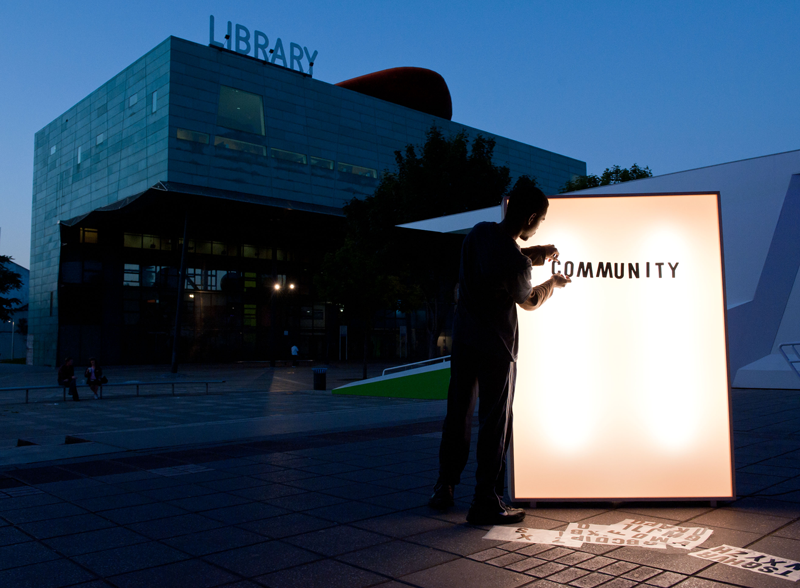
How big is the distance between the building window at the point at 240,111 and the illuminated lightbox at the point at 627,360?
3553 centimetres

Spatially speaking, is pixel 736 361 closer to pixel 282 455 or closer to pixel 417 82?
pixel 282 455

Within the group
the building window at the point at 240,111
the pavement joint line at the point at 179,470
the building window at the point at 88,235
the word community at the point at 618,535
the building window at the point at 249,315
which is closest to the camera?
the word community at the point at 618,535

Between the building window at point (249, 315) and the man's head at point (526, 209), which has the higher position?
the building window at point (249, 315)

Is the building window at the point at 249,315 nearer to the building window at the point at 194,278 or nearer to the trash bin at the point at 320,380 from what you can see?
the building window at the point at 194,278

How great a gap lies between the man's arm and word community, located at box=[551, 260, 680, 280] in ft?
1.23

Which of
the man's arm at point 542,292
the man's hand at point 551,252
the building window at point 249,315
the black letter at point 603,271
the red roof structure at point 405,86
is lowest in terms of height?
the man's arm at point 542,292

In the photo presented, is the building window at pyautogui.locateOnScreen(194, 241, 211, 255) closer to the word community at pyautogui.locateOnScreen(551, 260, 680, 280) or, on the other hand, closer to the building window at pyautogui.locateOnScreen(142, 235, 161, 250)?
the building window at pyautogui.locateOnScreen(142, 235, 161, 250)

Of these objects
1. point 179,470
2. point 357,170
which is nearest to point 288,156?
point 357,170

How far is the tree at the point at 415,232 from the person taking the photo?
80.6ft

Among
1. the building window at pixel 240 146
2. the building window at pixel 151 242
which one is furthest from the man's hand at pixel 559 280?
the building window at pixel 151 242

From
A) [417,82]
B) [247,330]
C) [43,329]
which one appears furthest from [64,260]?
[417,82]

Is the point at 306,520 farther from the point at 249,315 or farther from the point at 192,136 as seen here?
the point at 249,315

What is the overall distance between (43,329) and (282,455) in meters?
40.3

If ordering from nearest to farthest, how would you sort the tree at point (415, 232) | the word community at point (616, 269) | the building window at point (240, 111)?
1. the word community at point (616, 269)
2. the tree at point (415, 232)
3. the building window at point (240, 111)
